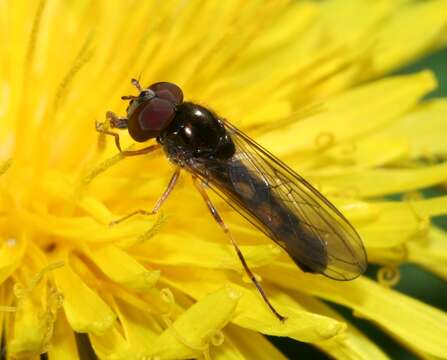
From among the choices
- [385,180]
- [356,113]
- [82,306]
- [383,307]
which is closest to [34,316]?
[82,306]

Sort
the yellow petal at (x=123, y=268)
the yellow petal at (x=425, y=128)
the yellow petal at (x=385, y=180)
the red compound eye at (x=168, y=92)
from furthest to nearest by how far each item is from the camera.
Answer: the yellow petal at (x=425, y=128) → the yellow petal at (x=385, y=180) → the red compound eye at (x=168, y=92) → the yellow petal at (x=123, y=268)

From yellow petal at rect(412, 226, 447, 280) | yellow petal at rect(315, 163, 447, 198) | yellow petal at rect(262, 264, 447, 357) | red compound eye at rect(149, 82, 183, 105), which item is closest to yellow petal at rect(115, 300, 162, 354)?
yellow petal at rect(262, 264, 447, 357)

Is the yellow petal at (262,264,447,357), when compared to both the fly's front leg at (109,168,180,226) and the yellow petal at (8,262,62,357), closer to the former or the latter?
the fly's front leg at (109,168,180,226)

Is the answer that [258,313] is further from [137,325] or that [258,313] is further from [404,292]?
[404,292]

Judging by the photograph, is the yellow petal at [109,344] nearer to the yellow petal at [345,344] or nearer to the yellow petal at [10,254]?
the yellow petal at [10,254]

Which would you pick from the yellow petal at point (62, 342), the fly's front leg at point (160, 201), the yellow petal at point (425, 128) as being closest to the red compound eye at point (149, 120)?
the fly's front leg at point (160, 201)

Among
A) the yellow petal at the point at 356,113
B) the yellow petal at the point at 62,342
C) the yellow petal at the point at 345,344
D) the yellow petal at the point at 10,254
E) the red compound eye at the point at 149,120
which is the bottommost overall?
the yellow petal at the point at 345,344

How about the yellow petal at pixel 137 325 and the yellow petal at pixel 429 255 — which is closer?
the yellow petal at pixel 137 325
